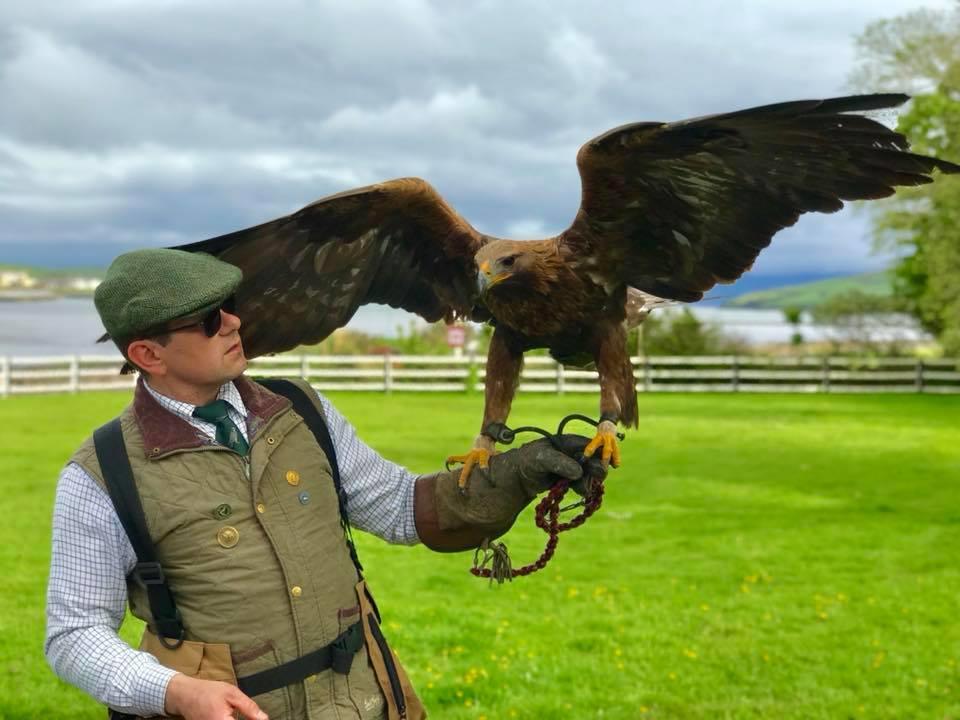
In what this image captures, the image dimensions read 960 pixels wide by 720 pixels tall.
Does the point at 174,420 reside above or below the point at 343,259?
below

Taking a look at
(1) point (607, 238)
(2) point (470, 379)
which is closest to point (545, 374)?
(2) point (470, 379)

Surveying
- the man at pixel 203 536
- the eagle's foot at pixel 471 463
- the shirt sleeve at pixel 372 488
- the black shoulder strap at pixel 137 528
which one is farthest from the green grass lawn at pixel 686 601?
the black shoulder strap at pixel 137 528

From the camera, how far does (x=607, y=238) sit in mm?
2873

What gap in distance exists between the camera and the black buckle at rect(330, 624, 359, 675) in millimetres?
2406

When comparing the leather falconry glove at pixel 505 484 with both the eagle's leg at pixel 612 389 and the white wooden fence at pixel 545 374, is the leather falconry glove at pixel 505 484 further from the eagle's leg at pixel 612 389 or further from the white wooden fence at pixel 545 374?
the white wooden fence at pixel 545 374

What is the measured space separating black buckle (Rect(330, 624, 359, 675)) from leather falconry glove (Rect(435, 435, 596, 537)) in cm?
46

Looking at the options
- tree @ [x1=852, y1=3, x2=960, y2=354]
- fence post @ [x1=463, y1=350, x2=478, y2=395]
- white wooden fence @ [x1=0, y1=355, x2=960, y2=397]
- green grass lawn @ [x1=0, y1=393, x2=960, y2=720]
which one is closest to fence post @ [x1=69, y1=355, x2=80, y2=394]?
white wooden fence @ [x1=0, y1=355, x2=960, y2=397]

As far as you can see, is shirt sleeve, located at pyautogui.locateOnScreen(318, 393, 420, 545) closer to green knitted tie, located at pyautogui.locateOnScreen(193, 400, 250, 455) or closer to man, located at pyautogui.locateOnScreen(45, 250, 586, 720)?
man, located at pyautogui.locateOnScreen(45, 250, 586, 720)

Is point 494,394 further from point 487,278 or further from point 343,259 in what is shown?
point 343,259

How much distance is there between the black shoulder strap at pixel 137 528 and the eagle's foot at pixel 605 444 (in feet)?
3.50

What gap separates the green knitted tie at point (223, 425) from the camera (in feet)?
7.78

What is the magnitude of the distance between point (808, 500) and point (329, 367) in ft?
58.1

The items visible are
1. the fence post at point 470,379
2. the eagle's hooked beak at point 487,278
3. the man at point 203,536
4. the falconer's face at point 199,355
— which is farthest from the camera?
the fence post at point 470,379

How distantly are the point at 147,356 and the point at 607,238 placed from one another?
1.29 m
